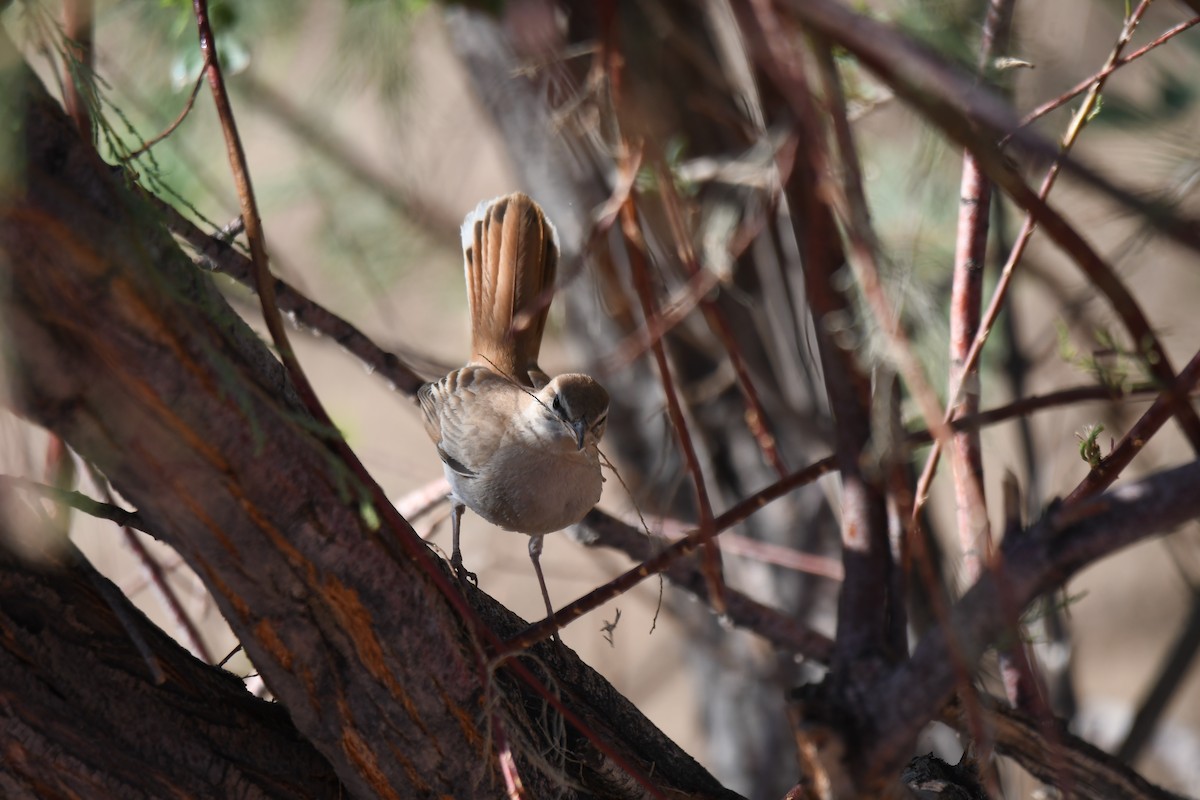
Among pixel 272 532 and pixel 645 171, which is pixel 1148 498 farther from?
pixel 645 171

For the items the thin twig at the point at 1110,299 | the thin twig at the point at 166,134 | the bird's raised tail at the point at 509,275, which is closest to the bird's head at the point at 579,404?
the bird's raised tail at the point at 509,275

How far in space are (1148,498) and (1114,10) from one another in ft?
4.35

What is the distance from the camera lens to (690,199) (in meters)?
3.19

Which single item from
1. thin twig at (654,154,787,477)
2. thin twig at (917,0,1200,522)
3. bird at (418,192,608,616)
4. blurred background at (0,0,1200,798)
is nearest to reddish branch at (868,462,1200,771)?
thin twig at (917,0,1200,522)

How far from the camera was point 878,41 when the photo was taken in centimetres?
94

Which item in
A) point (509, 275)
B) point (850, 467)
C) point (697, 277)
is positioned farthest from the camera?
point (509, 275)

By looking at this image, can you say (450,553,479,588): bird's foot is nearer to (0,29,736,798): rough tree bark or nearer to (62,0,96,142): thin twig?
(0,29,736,798): rough tree bark

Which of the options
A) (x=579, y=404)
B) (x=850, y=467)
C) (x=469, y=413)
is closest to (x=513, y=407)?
(x=469, y=413)

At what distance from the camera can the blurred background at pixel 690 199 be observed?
2.21m

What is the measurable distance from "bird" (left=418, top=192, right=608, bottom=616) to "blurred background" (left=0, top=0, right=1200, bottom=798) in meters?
0.13

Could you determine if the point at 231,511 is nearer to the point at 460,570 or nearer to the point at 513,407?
the point at 460,570

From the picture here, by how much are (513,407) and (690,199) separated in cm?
81

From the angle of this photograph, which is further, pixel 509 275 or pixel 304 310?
pixel 509 275

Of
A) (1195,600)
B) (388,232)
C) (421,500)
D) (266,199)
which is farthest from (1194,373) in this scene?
(266,199)
